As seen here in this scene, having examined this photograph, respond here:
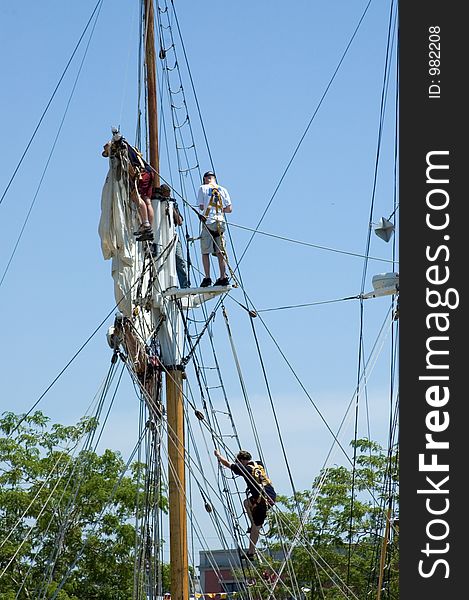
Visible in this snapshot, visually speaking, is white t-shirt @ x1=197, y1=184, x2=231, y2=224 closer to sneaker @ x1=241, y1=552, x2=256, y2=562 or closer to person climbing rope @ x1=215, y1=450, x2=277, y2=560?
person climbing rope @ x1=215, y1=450, x2=277, y2=560

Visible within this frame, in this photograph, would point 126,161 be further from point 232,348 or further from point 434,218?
point 434,218

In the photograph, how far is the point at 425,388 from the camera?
41.0ft

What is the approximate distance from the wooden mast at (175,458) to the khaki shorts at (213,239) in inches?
45.1

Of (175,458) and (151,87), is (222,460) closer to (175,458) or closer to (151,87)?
(175,458)

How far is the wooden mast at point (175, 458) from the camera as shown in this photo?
68.1 ft

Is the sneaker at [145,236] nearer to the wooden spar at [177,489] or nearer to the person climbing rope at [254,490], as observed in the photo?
the wooden spar at [177,489]

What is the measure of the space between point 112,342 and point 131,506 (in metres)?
10.9

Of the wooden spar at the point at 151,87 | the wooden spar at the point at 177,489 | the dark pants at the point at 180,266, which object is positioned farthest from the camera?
the dark pants at the point at 180,266

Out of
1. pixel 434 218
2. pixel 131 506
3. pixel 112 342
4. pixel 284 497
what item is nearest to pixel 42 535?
pixel 131 506

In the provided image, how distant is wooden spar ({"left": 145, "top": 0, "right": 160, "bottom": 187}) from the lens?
74.8ft

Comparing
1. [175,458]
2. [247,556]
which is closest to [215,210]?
[175,458]

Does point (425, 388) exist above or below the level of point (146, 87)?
below

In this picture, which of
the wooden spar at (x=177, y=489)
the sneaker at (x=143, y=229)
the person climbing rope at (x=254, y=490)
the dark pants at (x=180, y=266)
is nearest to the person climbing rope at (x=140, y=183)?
the sneaker at (x=143, y=229)

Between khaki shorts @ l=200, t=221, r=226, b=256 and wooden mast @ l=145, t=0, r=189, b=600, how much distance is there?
1.15 m
